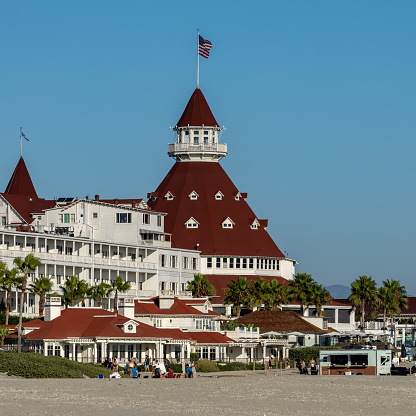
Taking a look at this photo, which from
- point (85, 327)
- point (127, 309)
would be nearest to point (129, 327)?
point (85, 327)

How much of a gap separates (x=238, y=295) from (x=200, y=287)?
235 inches

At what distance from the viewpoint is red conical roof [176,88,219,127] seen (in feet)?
468

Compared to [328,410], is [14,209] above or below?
above

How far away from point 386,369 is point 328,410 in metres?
34.9

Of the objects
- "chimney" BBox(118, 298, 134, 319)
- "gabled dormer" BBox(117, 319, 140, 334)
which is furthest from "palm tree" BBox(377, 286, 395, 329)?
"gabled dormer" BBox(117, 319, 140, 334)

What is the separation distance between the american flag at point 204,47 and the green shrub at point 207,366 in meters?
56.7

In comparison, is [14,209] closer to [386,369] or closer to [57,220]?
[57,220]

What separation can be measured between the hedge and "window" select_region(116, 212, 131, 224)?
55.7 metres

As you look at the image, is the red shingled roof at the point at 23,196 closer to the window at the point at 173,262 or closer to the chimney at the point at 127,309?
the window at the point at 173,262

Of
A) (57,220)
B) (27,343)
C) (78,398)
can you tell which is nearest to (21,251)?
(57,220)

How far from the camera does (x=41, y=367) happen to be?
211 ft

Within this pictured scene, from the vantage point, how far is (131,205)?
424 ft

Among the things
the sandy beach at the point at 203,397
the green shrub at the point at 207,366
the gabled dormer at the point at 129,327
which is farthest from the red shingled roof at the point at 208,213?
the sandy beach at the point at 203,397

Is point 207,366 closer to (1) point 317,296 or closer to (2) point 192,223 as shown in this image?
(1) point 317,296
